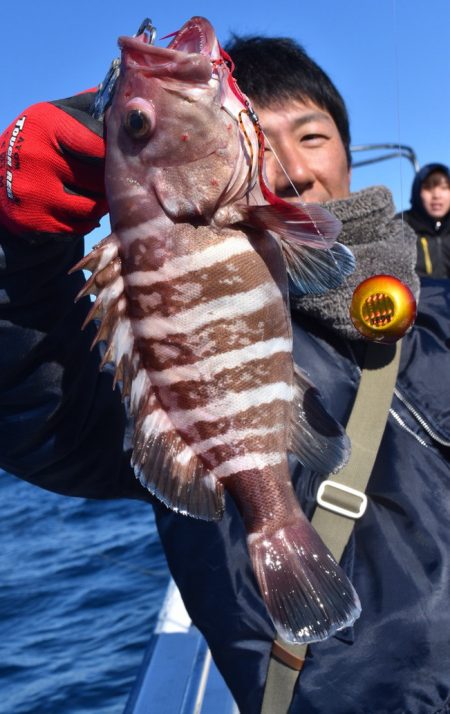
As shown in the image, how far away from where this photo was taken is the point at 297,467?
6.64 feet

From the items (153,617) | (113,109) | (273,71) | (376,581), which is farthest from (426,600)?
(153,617)

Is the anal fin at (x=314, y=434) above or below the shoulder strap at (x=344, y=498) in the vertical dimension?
above

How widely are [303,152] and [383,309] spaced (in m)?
0.68

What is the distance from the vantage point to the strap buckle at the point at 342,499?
1888 mm

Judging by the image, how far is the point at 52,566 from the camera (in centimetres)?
822

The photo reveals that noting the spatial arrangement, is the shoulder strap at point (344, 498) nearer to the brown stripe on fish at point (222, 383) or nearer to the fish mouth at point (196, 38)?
the brown stripe on fish at point (222, 383)

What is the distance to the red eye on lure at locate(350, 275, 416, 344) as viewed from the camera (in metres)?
2.00

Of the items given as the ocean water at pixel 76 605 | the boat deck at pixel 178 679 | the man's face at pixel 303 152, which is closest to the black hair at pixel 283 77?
the man's face at pixel 303 152

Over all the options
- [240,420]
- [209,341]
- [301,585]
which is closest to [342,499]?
[301,585]

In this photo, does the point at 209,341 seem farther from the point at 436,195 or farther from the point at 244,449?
the point at 436,195

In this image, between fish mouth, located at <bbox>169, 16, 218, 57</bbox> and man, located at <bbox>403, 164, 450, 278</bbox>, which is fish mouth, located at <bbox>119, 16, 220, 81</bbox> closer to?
fish mouth, located at <bbox>169, 16, 218, 57</bbox>

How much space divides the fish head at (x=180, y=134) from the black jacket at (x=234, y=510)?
44 centimetres

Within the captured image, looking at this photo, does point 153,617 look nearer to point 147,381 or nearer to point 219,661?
point 219,661

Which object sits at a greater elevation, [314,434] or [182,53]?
[182,53]
